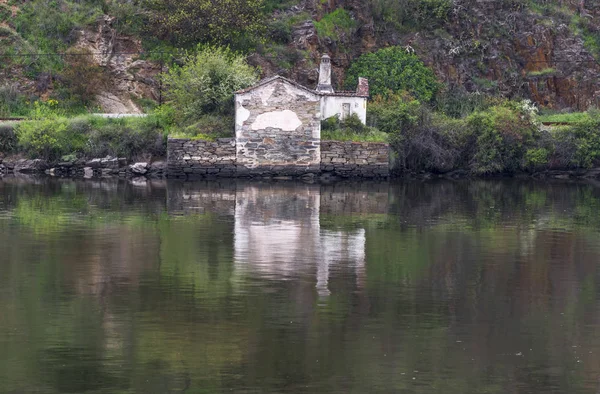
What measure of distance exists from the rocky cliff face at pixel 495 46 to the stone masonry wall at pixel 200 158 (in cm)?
1327

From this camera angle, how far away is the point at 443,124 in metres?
55.0

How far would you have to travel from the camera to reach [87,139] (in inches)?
2098

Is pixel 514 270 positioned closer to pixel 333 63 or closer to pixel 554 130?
pixel 554 130

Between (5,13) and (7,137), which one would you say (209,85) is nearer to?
(7,137)

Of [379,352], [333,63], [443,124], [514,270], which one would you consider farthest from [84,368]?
[333,63]

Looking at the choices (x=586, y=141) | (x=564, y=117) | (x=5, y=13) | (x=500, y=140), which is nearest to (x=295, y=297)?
(x=500, y=140)

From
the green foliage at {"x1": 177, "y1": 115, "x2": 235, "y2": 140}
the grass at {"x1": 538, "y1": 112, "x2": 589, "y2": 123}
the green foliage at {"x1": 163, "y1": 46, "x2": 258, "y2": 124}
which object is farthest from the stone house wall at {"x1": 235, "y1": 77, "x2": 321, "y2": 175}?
the grass at {"x1": 538, "y1": 112, "x2": 589, "y2": 123}

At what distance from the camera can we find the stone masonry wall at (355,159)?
51875 mm

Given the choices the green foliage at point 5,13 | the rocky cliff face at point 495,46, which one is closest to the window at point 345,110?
the rocky cliff face at point 495,46

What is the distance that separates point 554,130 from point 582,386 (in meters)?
37.1

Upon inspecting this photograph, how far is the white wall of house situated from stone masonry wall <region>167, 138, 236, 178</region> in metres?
4.26

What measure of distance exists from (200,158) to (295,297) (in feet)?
86.1

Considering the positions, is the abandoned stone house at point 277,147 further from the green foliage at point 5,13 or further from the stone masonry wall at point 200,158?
the green foliage at point 5,13

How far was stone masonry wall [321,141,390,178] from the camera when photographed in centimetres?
5188
